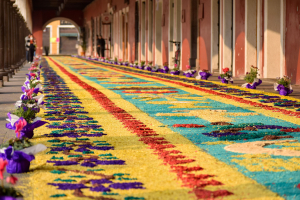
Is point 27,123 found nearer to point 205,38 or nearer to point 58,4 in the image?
point 205,38

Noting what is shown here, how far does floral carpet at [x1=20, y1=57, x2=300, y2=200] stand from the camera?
264 cm

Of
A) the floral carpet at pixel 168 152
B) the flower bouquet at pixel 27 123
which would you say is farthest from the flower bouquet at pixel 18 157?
the flower bouquet at pixel 27 123

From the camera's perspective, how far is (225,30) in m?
14.7

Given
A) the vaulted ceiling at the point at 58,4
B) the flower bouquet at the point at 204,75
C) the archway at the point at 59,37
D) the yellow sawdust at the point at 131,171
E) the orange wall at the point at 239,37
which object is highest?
the vaulted ceiling at the point at 58,4

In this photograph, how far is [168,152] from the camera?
11.8 feet

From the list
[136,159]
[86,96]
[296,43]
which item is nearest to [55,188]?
[136,159]

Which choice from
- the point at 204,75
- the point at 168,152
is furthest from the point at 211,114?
the point at 204,75

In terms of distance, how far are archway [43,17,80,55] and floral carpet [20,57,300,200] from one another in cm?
6312

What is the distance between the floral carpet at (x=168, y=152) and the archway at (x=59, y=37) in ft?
207

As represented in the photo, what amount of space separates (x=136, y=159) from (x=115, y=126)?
1485mm

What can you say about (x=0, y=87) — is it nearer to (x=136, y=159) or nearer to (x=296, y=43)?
(x=296, y=43)

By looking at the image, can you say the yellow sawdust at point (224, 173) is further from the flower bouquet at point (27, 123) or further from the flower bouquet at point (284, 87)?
the flower bouquet at point (284, 87)

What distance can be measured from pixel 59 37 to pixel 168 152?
6728cm

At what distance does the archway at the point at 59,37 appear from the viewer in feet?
224
